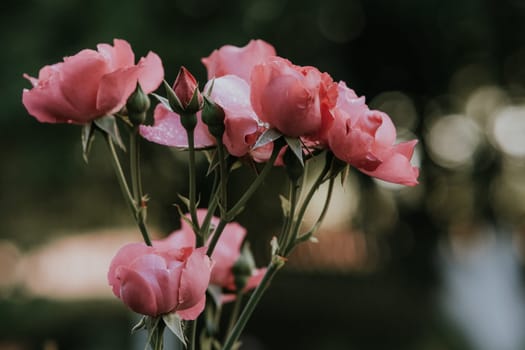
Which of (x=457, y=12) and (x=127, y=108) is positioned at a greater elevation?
(x=127, y=108)

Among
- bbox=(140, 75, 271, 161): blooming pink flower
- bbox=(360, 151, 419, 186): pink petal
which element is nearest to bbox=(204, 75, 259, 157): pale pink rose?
bbox=(140, 75, 271, 161): blooming pink flower

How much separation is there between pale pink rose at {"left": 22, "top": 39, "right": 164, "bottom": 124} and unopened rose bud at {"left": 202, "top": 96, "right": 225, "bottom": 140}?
0.07m

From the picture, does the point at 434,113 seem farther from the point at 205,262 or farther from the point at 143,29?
the point at 205,262

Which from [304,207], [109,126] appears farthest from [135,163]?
[304,207]

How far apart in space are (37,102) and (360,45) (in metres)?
5.81

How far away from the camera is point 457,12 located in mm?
5289

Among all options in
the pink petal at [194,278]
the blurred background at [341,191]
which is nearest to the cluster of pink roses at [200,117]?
the pink petal at [194,278]

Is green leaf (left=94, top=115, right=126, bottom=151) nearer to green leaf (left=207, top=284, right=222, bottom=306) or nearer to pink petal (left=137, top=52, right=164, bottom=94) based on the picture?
pink petal (left=137, top=52, right=164, bottom=94)

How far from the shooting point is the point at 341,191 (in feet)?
21.8

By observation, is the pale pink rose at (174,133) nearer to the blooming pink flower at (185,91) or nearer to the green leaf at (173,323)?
the blooming pink flower at (185,91)

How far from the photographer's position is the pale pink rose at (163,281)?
61 centimetres

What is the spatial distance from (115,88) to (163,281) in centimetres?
17

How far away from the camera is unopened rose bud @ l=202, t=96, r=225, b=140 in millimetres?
673

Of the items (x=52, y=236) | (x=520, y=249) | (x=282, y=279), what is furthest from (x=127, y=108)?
(x=520, y=249)
